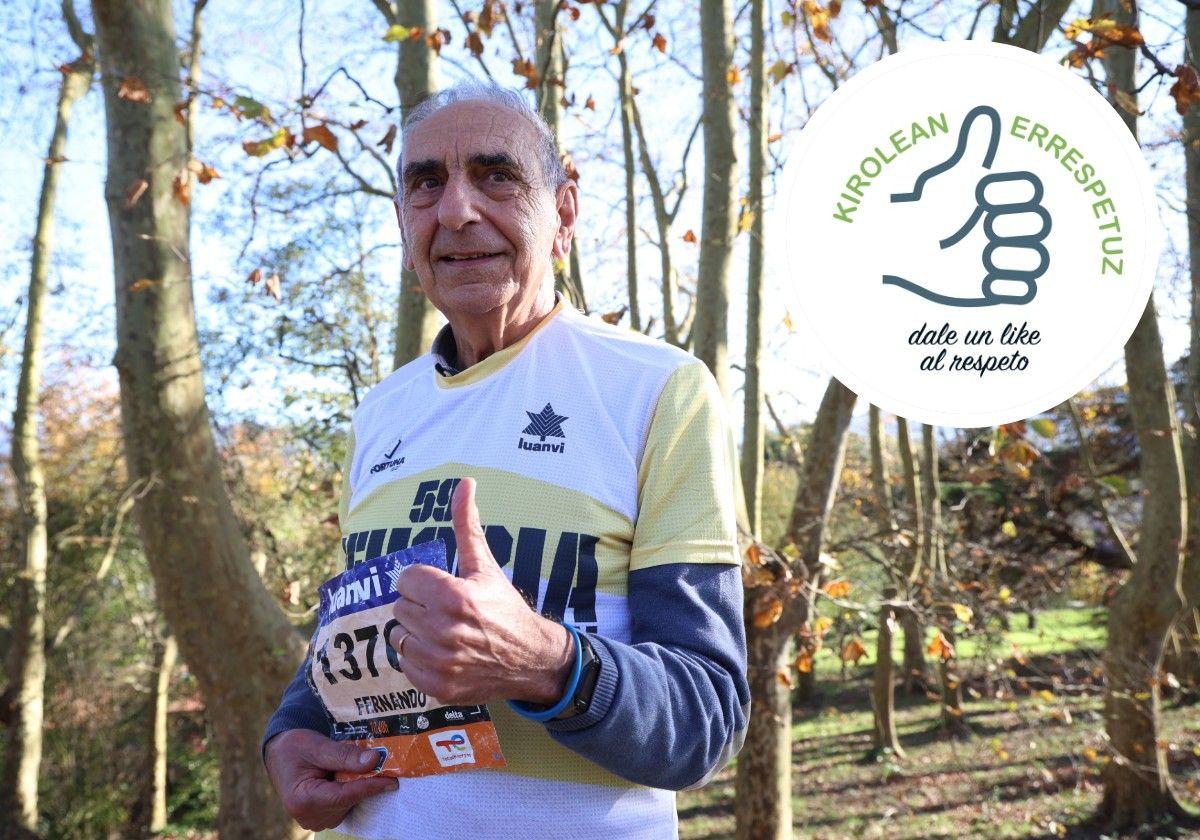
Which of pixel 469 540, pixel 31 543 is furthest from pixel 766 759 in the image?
pixel 31 543

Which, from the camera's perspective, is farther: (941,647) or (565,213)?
(941,647)

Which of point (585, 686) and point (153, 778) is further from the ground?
point (585, 686)

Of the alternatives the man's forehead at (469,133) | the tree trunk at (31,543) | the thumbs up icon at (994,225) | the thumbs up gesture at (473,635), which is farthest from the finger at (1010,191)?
the tree trunk at (31,543)

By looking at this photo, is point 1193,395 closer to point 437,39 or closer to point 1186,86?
point 1186,86

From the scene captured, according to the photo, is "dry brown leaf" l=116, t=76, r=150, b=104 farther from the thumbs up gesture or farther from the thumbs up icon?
the thumbs up gesture

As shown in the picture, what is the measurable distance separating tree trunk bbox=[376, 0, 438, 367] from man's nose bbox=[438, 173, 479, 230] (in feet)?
9.03

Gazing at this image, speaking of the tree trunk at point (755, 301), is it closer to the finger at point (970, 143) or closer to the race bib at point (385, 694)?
the finger at point (970, 143)

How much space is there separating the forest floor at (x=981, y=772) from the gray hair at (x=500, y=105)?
508cm

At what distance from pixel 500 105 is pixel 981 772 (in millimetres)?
11663

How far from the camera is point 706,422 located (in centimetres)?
155

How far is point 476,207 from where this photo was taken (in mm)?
1751

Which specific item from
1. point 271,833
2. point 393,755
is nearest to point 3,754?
point 271,833

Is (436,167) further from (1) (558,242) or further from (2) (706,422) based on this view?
Answer: (2) (706,422)

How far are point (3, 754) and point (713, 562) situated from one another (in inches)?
513
